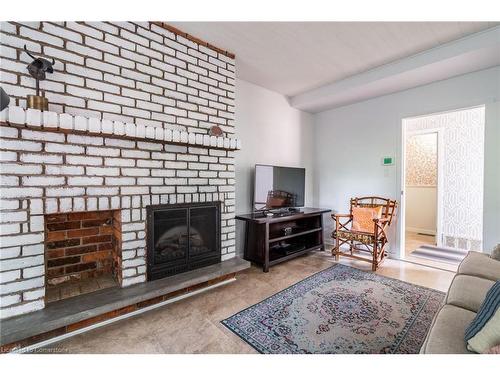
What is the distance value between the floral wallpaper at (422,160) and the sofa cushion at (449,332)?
4.39 meters

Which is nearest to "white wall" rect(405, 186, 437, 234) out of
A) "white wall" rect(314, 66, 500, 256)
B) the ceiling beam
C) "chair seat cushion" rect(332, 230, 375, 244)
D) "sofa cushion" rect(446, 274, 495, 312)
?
"white wall" rect(314, 66, 500, 256)

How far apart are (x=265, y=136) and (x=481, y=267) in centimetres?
274

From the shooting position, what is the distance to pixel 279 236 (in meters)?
3.32

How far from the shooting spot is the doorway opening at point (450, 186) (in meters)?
3.77

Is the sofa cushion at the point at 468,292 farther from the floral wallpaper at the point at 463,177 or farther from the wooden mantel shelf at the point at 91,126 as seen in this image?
the floral wallpaper at the point at 463,177

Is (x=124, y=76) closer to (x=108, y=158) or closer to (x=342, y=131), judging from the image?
(x=108, y=158)

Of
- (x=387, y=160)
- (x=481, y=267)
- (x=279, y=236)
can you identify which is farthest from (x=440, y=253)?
(x=279, y=236)

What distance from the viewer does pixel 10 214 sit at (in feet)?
5.08

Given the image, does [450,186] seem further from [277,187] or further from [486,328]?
[486,328]

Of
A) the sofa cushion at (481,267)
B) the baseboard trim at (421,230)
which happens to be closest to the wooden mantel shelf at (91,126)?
the sofa cushion at (481,267)

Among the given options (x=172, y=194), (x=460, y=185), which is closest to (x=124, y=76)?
(x=172, y=194)

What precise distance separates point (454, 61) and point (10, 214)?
13.4 ft

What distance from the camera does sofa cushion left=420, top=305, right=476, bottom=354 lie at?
99cm
